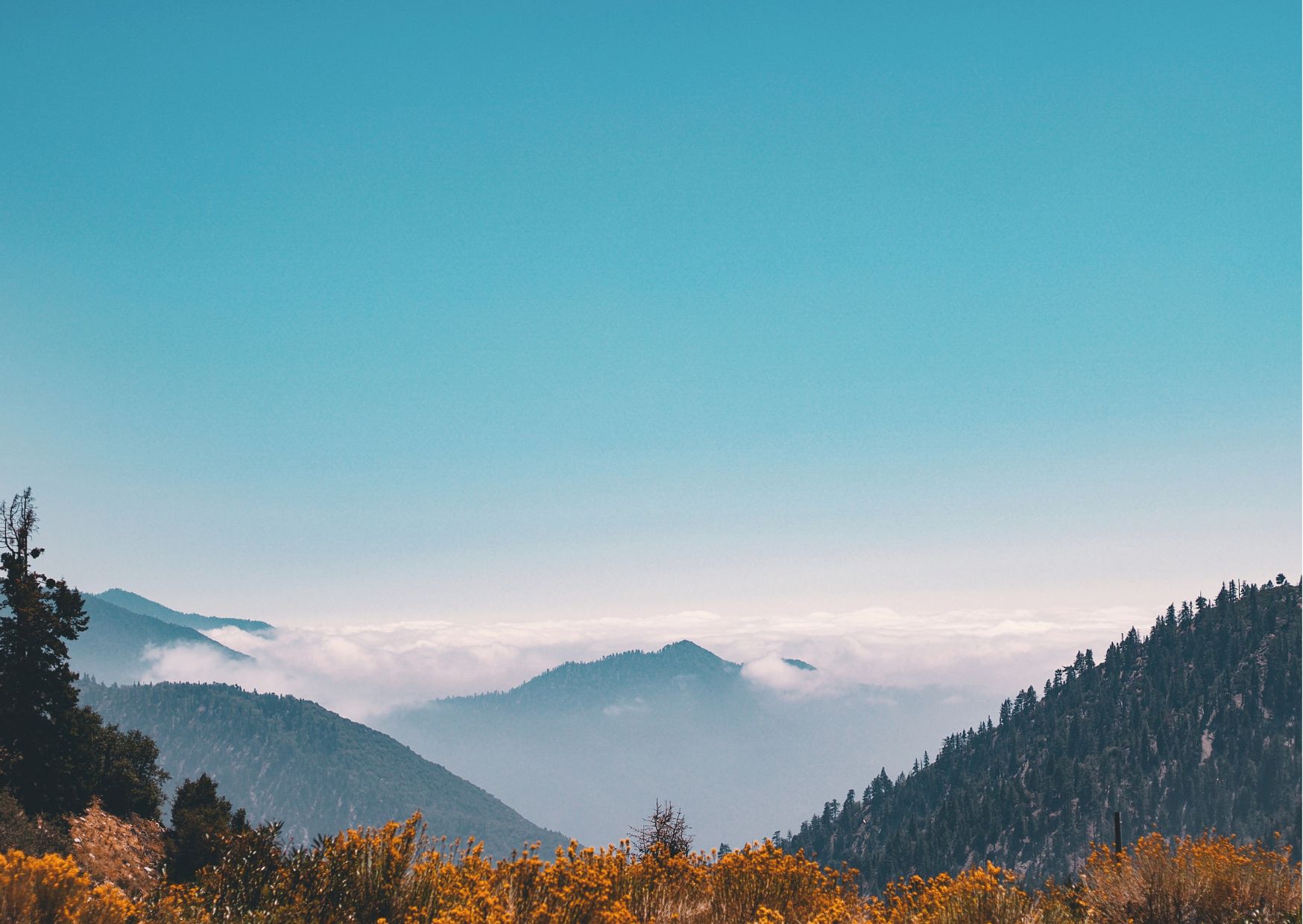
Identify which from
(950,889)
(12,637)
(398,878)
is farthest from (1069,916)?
(12,637)

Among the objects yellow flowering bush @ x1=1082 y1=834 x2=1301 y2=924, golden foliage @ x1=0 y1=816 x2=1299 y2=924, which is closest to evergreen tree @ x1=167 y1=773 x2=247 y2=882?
golden foliage @ x1=0 y1=816 x2=1299 y2=924

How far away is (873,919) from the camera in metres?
12.7

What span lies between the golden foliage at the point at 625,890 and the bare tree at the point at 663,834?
3161 millimetres

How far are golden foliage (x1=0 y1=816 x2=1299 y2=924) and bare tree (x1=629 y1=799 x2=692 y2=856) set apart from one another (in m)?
3.16

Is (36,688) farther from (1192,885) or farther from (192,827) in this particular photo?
(1192,885)

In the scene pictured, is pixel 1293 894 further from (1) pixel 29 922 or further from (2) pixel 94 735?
(2) pixel 94 735

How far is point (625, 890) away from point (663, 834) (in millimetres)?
10580

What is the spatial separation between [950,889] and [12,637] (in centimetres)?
4721

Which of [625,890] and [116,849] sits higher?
[625,890]

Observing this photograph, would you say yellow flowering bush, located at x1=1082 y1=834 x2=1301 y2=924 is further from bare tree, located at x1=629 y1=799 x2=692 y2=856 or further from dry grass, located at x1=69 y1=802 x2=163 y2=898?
dry grass, located at x1=69 y1=802 x2=163 y2=898

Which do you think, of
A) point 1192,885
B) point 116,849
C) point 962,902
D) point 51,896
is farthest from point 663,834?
point 116,849

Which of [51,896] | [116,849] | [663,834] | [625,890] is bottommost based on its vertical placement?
[116,849]

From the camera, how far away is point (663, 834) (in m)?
22.4

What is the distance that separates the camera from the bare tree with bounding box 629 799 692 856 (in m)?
18.2
